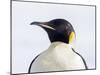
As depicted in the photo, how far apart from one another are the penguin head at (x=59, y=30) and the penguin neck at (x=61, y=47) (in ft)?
0.10

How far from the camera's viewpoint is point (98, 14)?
2330 millimetres

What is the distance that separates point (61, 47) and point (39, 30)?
280 millimetres

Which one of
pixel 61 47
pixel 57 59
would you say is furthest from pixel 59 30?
pixel 57 59

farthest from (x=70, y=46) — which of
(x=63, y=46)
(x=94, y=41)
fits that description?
(x=94, y=41)

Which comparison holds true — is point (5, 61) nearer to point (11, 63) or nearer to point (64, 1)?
point (11, 63)

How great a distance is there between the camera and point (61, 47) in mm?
2162

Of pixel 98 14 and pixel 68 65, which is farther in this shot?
pixel 98 14

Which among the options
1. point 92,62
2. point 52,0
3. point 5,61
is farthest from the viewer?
point 92,62

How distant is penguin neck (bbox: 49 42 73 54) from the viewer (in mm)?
2127

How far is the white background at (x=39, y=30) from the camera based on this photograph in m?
2.01

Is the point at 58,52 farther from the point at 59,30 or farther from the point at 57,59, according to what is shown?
the point at 59,30

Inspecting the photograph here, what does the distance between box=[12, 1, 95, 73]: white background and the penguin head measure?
39 mm

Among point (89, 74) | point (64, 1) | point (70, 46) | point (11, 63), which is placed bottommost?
point (89, 74)

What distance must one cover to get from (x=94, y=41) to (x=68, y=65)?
39cm
